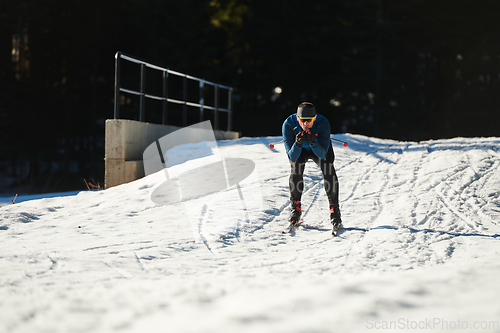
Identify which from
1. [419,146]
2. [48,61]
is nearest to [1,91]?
[48,61]

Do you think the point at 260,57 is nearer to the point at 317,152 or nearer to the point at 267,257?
the point at 317,152

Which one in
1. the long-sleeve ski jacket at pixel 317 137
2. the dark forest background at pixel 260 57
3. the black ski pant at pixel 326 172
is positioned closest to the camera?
the long-sleeve ski jacket at pixel 317 137

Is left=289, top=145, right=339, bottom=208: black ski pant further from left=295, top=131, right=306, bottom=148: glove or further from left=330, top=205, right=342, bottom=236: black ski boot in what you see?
left=295, top=131, right=306, bottom=148: glove

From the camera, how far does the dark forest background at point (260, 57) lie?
2444cm

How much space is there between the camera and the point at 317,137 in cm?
582

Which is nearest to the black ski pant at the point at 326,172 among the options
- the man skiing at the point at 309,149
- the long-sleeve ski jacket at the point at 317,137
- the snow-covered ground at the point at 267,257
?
the man skiing at the point at 309,149

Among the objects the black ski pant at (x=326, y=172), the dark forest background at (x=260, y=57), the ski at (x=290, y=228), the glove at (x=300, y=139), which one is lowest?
the ski at (x=290, y=228)

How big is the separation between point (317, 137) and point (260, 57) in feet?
68.3

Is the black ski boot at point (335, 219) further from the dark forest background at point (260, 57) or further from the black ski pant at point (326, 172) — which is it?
the dark forest background at point (260, 57)

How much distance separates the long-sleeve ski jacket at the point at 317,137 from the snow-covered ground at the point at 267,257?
3.63 feet

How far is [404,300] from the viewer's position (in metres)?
3.03

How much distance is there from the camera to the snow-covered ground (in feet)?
9.36

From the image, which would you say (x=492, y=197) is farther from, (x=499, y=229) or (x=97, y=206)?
(x=97, y=206)

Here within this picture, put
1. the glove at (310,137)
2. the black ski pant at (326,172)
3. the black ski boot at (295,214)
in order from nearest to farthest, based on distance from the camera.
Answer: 1. the glove at (310,137)
2. the black ski pant at (326,172)
3. the black ski boot at (295,214)
